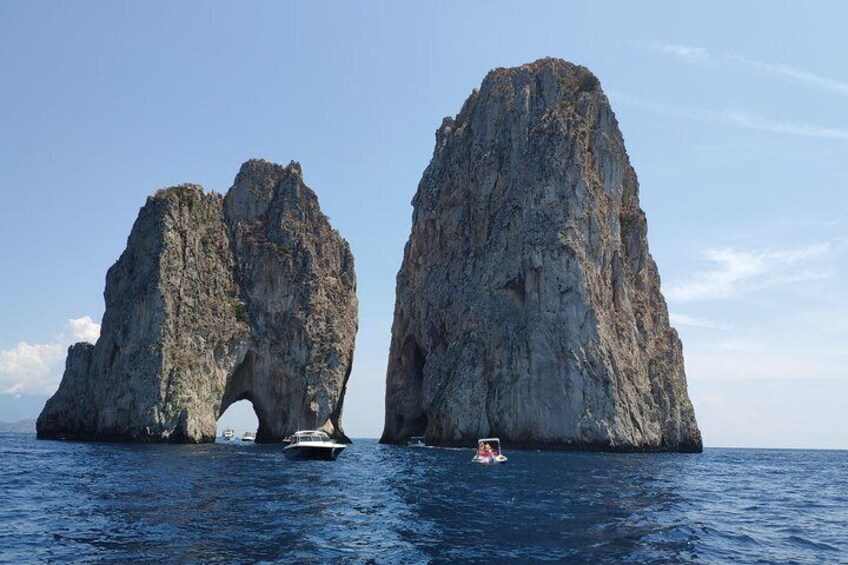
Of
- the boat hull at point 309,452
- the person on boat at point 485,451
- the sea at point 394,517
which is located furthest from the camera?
the boat hull at point 309,452

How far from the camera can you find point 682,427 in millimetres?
102938

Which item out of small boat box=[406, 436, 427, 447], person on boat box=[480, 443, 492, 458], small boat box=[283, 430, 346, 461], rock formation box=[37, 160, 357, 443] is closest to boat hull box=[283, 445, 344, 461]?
small boat box=[283, 430, 346, 461]

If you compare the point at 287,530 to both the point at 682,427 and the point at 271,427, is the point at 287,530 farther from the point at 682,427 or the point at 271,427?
the point at 682,427

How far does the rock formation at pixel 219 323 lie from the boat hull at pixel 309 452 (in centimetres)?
2723

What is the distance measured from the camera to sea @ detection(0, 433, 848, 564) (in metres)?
20.9

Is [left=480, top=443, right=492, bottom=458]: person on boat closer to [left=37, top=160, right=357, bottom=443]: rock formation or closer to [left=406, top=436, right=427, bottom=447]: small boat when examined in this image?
[left=37, top=160, right=357, bottom=443]: rock formation

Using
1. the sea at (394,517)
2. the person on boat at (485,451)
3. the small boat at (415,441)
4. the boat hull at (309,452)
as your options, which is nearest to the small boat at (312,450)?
the boat hull at (309,452)

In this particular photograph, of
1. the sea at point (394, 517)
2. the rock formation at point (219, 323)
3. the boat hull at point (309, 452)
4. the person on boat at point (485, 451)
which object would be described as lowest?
the sea at point (394, 517)

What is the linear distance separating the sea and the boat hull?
37.9ft

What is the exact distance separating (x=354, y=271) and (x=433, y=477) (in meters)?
77.0

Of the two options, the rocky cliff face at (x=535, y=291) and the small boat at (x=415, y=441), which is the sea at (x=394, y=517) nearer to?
the rocky cliff face at (x=535, y=291)

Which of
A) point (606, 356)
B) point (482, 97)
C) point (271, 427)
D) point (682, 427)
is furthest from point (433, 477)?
point (482, 97)

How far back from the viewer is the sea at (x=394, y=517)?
2088cm

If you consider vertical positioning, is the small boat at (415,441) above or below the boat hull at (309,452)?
above
